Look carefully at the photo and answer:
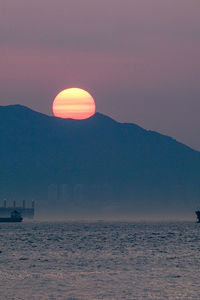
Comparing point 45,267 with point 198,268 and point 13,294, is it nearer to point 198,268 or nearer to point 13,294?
point 198,268

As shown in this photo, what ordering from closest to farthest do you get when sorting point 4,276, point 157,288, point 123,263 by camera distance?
point 157,288, point 4,276, point 123,263

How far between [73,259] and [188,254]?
15.7 m

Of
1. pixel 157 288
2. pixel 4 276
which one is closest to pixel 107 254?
pixel 4 276

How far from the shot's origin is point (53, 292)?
55.4m

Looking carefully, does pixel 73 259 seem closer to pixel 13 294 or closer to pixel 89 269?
pixel 89 269

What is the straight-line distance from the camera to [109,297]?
53375mm

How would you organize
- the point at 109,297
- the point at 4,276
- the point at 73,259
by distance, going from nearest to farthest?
the point at 109,297 → the point at 4,276 → the point at 73,259

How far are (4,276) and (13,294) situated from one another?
12236mm

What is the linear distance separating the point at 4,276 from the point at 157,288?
1526cm

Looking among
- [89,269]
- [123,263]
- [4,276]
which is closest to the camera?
[4,276]

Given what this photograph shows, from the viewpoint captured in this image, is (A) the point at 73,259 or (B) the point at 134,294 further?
(A) the point at 73,259

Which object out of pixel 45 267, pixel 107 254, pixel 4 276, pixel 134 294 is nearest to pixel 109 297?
pixel 134 294

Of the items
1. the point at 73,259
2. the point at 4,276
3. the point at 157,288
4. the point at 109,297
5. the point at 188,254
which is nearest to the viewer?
the point at 109,297

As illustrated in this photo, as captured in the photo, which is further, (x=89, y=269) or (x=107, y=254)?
(x=107, y=254)
